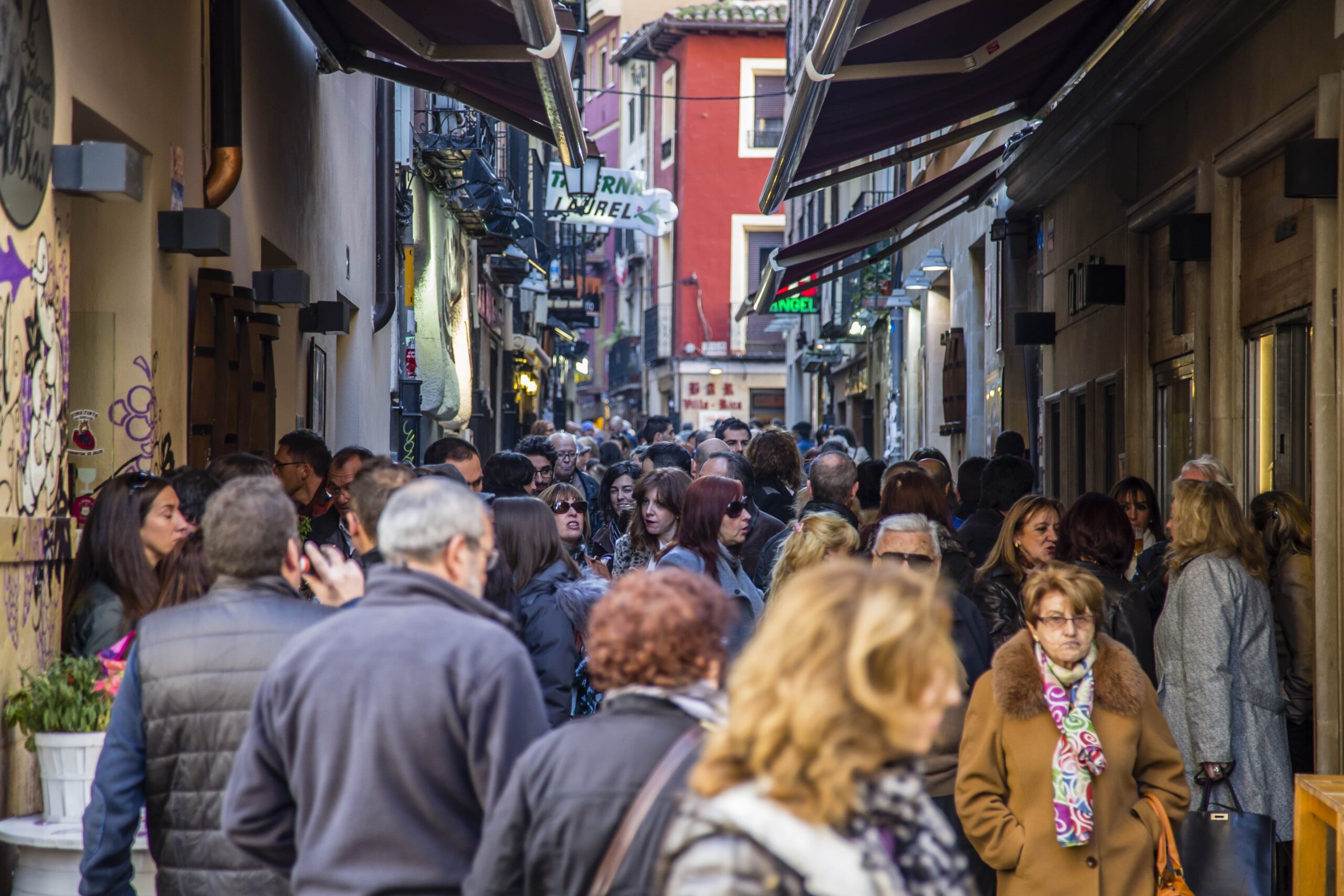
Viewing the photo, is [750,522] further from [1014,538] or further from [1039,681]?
[1039,681]

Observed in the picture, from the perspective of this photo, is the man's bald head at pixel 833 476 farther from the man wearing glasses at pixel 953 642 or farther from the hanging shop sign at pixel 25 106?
the hanging shop sign at pixel 25 106

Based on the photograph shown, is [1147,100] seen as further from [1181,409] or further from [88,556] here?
[88,556]

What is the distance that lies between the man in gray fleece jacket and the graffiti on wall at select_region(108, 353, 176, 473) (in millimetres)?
3771

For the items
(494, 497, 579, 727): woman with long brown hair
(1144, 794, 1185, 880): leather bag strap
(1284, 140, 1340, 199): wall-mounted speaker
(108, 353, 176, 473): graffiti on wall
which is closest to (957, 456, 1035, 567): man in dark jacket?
(1284, 140, 1340, 199): wall-mounted speaker

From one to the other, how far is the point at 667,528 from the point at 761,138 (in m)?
42.2

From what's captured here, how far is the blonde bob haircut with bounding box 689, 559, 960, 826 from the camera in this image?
2.45 meters

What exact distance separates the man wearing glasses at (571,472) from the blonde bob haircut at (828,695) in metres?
9.63

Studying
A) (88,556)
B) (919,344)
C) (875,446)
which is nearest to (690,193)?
(875,446)

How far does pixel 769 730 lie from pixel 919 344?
68.6ft

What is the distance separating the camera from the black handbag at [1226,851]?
5867 mm

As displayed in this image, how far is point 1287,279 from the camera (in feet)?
27.6

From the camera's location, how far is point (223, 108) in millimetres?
8430

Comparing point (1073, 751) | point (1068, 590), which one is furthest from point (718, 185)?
point (1073, 751)

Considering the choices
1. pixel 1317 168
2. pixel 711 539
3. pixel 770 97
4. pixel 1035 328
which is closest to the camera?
pixel 711 539
